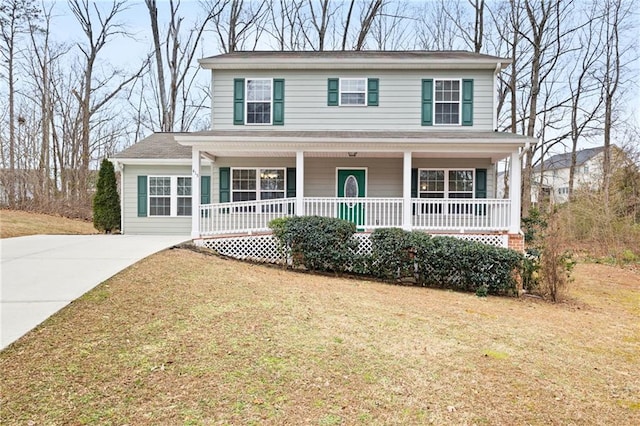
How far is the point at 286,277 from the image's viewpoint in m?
8.15

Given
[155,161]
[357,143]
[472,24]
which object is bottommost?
[155,161]

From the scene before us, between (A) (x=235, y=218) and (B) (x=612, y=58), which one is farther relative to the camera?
(B) (x=612, y=58)

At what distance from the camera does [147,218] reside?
519 inches

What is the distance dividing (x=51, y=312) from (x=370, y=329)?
3.97m

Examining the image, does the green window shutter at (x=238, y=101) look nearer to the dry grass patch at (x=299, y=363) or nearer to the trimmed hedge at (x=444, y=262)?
the trimmed hedge at (x=444, y=262)

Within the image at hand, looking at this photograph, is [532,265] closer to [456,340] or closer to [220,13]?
[456,340]

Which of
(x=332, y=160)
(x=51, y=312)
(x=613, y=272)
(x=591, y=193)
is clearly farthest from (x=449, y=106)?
(x=51, y=312)

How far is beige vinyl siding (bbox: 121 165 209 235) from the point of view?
13.1 meters

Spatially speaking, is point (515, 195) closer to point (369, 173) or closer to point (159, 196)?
point (369, 173)

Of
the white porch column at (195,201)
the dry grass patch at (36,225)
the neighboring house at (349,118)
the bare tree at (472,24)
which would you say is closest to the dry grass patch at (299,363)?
the white porch column at (195,201)

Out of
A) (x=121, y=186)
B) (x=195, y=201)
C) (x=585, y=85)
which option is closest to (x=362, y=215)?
(x=195, y=201)

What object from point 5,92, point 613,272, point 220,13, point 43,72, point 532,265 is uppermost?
point 220,13

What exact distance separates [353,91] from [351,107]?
555mm

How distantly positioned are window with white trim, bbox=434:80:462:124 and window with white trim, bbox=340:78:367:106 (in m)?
2.35
